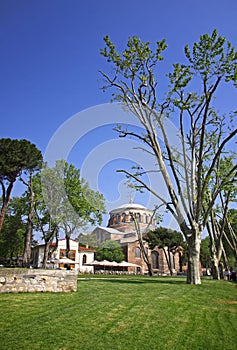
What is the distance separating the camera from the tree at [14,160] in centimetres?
2555

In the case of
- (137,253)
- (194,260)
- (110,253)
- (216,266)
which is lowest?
(216,266)

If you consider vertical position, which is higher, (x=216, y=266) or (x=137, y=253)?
(x=137, y=253)

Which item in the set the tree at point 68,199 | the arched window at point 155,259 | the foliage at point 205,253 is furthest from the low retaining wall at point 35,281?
the arched window at point 155,259

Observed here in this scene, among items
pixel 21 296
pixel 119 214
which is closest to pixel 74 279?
pixel 21 296

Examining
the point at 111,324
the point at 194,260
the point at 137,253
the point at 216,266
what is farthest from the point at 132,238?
the point at 111,324

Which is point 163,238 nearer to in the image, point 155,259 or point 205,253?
point 155,259

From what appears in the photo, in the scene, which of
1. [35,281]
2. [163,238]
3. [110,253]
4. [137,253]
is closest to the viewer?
[35,281]

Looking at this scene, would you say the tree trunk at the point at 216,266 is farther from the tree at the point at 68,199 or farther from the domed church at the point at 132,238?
the domed church at the point at 132,238

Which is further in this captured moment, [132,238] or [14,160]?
[132,238]

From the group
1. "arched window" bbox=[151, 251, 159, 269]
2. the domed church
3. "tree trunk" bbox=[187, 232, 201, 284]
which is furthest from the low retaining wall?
"arched window" bbox=[151, 251, 159, 269]

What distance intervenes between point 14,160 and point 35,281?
18.3m

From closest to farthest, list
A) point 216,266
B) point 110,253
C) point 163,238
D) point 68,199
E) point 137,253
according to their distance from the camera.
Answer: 1. point 216,266
2. point 68,199
3. point 163,238
4. point 110,253
5. point 137,253

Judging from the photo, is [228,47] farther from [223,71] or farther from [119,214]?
[119,214]

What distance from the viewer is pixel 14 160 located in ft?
84.4
